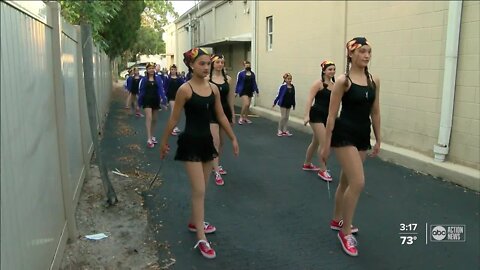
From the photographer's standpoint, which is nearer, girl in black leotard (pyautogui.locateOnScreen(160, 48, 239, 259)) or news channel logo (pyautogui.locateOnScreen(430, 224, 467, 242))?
girl in black leotard (pyautogui.locateOnScreen(160, 48, 239, 259))

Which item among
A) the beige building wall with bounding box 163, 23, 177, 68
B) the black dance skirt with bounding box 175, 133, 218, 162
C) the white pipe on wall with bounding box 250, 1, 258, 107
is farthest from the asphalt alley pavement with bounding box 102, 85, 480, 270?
the beige building wall with bounding box 163, 23, 177, 68

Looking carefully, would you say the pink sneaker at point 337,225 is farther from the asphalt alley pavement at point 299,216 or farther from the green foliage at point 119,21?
the green foliage at point 119,21

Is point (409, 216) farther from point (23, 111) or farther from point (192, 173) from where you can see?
point (23, 111)

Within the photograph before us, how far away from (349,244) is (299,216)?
3.49ft

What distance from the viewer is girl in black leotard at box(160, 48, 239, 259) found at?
13.8ft

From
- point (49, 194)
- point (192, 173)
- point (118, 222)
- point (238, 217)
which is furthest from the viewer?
point (238, 217)

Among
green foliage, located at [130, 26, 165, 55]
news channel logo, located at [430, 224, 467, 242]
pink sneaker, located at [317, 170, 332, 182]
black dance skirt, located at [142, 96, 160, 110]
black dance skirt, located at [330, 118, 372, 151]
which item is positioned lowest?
news channel logo, located at [430, 224, 467, 242]

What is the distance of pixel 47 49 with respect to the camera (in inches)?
159

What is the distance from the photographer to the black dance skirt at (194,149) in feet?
13.9

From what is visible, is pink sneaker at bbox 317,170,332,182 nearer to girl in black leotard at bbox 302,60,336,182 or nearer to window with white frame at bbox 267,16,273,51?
girl in black leotard at bbox 302,60,336,182

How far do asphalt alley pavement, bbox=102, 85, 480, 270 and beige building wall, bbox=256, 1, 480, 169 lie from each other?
72cm

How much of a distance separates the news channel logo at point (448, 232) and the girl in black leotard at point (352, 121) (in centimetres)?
109

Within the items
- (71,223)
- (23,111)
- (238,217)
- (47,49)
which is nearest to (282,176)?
(238,217)

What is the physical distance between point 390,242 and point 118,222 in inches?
109
